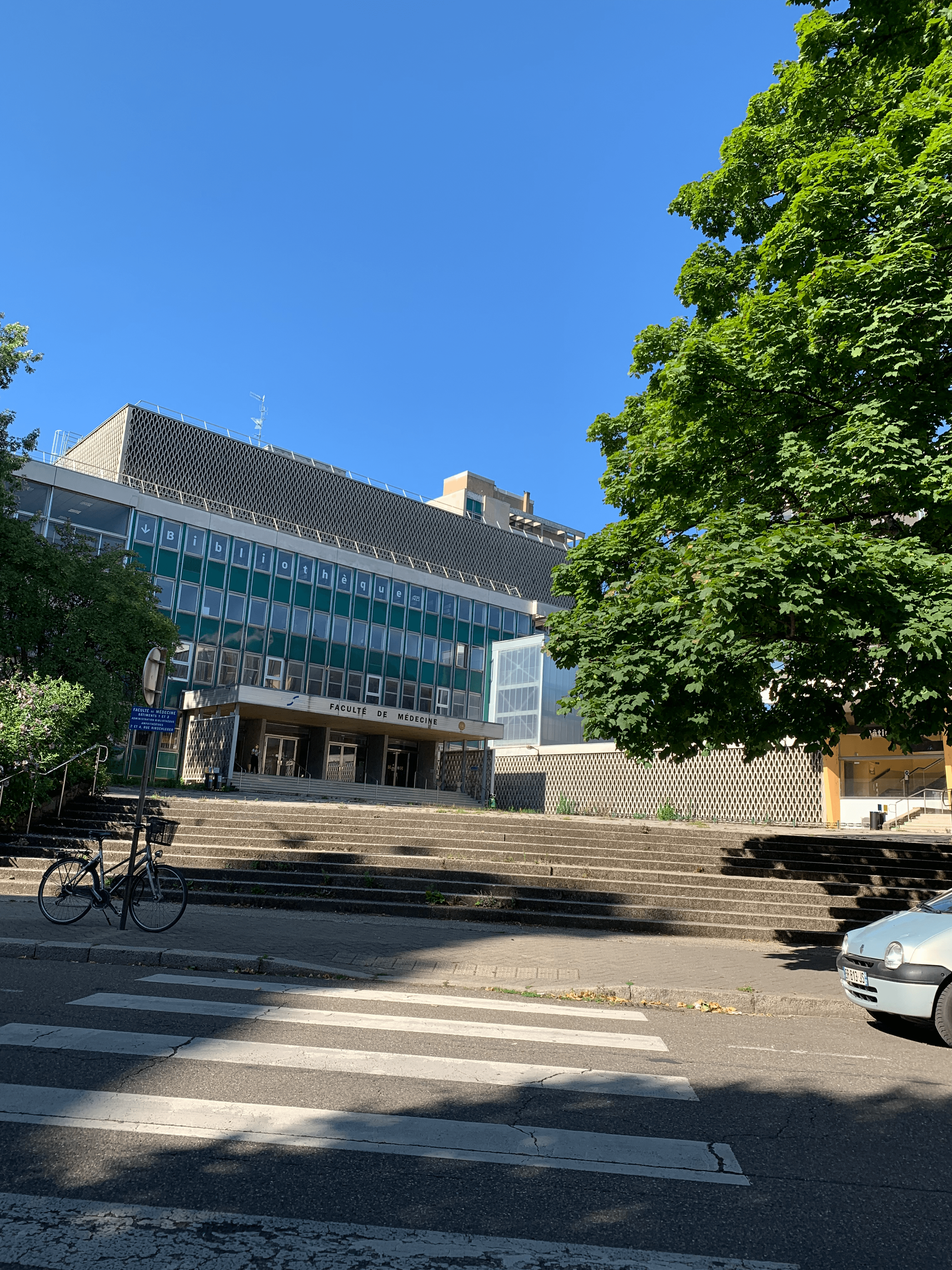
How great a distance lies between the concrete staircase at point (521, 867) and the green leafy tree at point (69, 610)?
22.9ft

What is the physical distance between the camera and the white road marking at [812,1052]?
6.59m

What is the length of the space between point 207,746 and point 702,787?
23647 millimetres

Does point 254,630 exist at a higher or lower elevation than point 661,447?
higher

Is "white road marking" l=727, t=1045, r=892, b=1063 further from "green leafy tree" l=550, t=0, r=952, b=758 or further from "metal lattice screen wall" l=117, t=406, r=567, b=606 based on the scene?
"metal lattice screen wall" l=117, t=406, r=567, b=606

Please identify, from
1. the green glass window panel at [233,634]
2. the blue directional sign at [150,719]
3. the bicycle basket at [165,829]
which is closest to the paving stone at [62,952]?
the blue directional sign at [150,719]

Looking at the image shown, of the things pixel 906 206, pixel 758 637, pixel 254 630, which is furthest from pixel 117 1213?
pixel 254 630

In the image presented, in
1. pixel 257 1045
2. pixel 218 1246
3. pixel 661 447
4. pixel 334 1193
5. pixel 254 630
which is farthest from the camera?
pixel 254 630

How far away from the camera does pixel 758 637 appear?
9.82 metres

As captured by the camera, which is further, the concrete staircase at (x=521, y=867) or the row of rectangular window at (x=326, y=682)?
the row of rectangular window at (x=326, y=682)

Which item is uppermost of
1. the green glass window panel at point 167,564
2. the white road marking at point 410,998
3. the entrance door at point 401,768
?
the green glass window panel at point 167,564

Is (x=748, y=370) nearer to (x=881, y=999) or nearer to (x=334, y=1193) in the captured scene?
(x=881, y=999)

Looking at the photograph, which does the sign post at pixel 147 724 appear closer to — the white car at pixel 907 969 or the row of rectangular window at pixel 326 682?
the white car at pixel 907 969

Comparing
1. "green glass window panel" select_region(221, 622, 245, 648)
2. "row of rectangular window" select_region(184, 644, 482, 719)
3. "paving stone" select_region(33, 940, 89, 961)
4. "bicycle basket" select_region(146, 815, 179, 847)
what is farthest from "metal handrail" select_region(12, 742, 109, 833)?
"green glass window panel" select_region(221, 622, 245, 648)

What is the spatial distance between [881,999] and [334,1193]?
5613 mm
